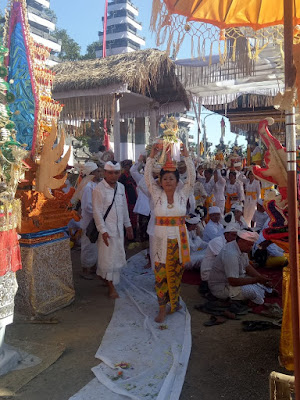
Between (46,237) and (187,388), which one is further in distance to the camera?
(46,237)

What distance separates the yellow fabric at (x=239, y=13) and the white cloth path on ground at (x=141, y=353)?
105 inches

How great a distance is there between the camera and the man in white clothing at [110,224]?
481 cm

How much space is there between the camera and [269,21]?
3199 mm

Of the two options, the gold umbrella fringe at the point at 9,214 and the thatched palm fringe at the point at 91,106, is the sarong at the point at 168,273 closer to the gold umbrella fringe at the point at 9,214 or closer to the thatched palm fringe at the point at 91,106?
the gold umbrella fringe at the point at 9,214

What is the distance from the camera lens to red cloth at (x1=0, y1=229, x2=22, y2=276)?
2.90 m

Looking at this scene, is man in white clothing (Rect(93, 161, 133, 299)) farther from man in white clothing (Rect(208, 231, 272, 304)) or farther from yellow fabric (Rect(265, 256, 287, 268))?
yellow fabric (Rect(265, 256, 287, 268))

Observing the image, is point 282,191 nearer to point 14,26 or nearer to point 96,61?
point 14,26

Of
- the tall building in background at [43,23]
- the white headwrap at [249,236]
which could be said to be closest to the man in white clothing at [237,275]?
the white headwrap at [249,236]

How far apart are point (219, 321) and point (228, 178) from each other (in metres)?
6.33

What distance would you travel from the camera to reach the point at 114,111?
808cm

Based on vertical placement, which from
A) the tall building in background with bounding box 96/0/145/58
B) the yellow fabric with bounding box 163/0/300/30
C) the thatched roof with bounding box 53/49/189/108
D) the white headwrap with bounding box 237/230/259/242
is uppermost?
the tall building in background with bounding box 96/0/145/58

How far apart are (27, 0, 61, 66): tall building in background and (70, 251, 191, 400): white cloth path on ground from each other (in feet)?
115

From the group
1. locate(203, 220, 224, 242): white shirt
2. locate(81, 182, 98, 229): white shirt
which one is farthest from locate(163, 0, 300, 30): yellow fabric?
locate(203, 220, 224, 242): white shirt

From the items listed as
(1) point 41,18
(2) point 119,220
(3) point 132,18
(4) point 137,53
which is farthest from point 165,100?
(3) point 132,18
